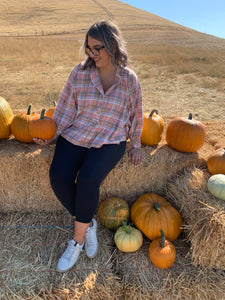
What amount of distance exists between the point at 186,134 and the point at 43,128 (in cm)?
A: 169

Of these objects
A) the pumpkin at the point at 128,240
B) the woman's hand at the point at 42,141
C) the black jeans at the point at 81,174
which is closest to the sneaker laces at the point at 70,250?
the black jeans at the point at 81,174

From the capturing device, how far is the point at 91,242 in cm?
236

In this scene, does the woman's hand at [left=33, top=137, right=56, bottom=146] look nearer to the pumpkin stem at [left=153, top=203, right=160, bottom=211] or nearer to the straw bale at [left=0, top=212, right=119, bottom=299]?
the straw bale at [left=0, top=212, right=119, bottom=299]

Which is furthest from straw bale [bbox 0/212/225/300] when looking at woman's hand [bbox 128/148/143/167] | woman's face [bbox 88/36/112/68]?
woman's face [bbox 88/36/112/68]

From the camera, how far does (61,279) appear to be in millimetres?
2068

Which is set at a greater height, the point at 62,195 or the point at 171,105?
the point at 62,195

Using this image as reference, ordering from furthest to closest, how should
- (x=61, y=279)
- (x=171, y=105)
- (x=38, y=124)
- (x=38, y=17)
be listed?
1. (x=38, y=17)
2. (x=171, y=105)
3. (x=38, y=124)
4. (x=61, y=279)

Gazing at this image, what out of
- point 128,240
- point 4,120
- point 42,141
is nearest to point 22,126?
point 4,120

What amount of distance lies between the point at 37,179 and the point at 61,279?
43.7 inches

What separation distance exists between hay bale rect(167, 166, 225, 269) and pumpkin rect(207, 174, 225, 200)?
0.16ft

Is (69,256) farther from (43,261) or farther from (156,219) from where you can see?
(156,219)

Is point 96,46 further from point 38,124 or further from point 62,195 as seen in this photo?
point 62,195

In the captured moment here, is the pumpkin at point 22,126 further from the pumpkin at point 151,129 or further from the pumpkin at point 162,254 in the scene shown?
the pumpkin at point 162,254

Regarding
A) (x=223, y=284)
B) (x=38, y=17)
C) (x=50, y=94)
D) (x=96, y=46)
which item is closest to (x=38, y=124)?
(x=96, y=46)
